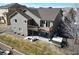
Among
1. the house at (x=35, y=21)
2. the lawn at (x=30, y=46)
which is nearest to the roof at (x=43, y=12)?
the house at (x=35, y=21)

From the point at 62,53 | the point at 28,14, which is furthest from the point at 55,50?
the point at 28,14

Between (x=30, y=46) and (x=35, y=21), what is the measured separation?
0.71 feet

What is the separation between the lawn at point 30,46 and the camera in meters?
2.01

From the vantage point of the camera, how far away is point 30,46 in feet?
6.65

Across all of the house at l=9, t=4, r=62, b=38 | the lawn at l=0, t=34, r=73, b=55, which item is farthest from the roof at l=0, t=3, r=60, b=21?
the lawn at l=0, t=34, r=73, b=55

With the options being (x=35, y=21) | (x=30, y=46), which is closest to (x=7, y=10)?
(x=35, y=21)

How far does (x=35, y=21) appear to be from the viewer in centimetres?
200

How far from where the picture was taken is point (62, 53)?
201cm

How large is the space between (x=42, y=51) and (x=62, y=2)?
441 millimetres

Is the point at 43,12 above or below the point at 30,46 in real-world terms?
above

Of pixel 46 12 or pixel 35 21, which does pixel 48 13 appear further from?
pixel 35 21

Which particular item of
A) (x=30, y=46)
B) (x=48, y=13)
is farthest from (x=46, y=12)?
(x=30, y=46)

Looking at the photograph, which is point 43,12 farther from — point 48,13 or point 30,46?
point 30,46
